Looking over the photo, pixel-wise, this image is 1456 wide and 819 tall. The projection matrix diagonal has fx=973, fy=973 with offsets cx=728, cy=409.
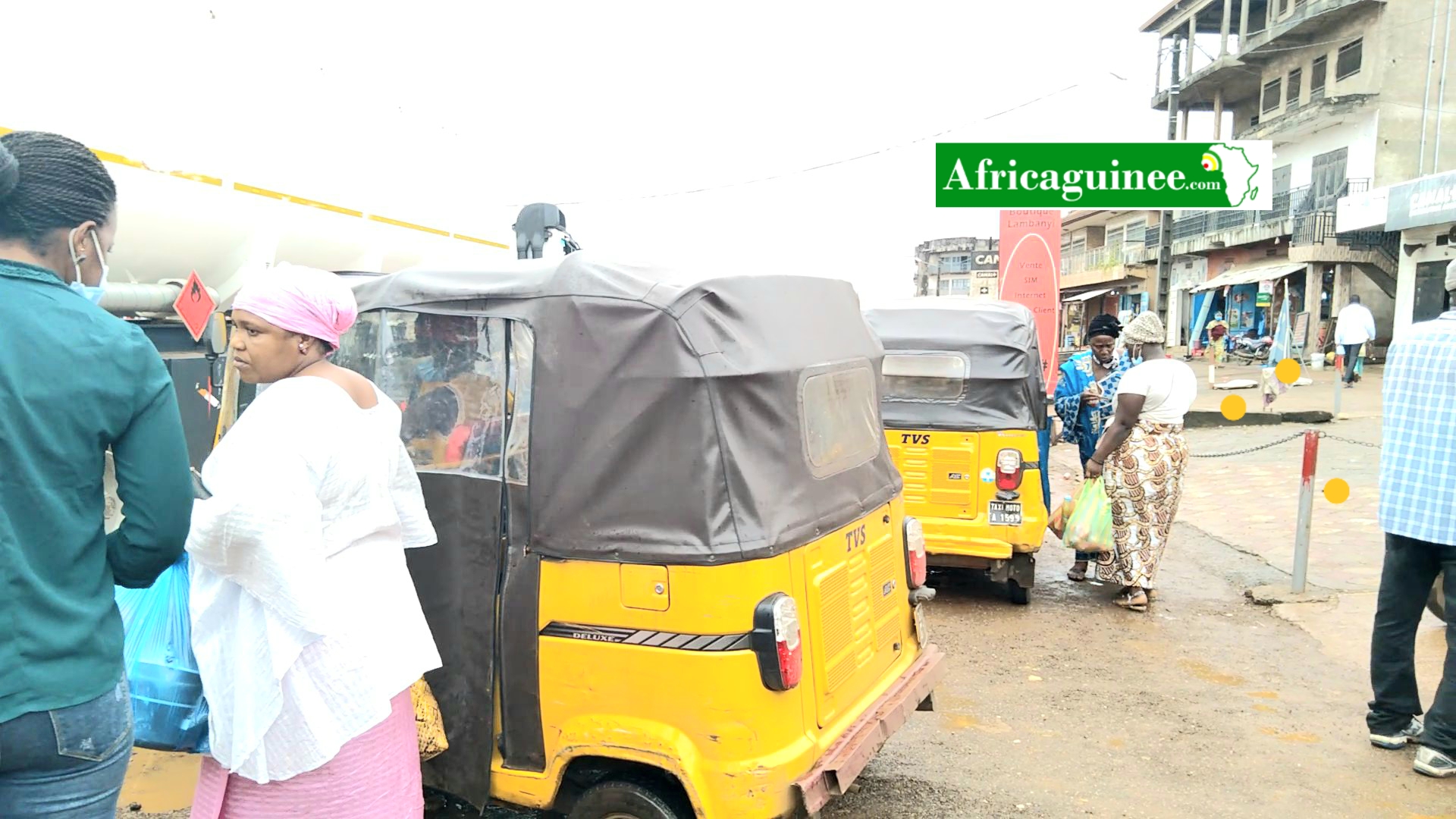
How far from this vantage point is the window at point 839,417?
130 inches

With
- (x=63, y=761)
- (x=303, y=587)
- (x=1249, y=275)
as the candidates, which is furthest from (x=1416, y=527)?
(x=1249, y=275)

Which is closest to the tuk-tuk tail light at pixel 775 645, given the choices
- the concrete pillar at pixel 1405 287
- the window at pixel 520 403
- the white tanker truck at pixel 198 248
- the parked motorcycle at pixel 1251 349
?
the window at pixel 520 403

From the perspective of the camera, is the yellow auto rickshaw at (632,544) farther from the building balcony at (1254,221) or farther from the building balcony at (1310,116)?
the building balcony at (1310,116)

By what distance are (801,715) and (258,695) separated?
1.52 m

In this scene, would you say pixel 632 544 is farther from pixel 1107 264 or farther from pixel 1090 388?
pixel 1107 264

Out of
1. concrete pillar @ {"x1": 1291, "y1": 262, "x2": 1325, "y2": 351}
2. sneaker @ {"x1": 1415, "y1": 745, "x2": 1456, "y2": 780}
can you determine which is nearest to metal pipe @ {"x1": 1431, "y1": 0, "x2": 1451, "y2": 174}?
concrete pillar @ {"x1": 1291, "y1": 262, "x2": 1325, "y2": 351}

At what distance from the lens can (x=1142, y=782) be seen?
162 inches

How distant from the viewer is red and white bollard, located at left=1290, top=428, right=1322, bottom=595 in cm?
656

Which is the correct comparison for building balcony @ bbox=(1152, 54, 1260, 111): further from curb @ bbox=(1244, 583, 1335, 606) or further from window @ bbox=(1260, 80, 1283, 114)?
→ curb @ bbox=(1244, 583, 1335, 606)

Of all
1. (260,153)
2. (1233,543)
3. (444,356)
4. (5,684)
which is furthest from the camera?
(1233,543)

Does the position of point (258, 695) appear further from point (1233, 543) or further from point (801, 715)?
point (1233, 543)

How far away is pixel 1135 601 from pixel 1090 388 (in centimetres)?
185

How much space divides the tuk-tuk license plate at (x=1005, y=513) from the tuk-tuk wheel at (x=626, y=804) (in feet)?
13.8

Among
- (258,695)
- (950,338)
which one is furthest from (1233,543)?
(258,695)
